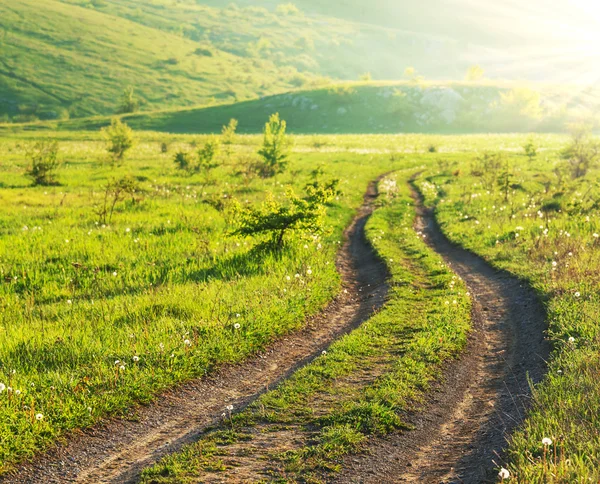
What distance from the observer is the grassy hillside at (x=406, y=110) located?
433ft

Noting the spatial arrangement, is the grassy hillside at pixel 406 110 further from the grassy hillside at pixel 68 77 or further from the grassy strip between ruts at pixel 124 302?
the grassy strip between ruts at pixel 124 302

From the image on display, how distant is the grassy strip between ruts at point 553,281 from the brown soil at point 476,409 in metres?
0.35

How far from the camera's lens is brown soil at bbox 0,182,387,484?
590 centimetres

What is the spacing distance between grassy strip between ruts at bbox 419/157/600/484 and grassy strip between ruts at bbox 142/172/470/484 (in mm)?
1782

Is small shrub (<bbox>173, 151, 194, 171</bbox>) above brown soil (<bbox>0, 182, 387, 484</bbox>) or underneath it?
above

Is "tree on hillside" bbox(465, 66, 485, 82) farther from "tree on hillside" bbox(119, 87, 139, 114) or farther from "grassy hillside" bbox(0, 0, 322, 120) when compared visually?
"tree on hillside" bbox(119, 87, 139, 114)

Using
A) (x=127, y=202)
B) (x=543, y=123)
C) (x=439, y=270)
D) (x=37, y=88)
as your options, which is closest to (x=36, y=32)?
(x=37, y=88)

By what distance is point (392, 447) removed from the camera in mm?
6445

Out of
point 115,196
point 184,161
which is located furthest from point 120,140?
point 115,196

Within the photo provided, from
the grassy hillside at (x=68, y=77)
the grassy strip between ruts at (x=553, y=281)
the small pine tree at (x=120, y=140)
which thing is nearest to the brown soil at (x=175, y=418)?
the grassy strip between ruts at (x=553, y=281)

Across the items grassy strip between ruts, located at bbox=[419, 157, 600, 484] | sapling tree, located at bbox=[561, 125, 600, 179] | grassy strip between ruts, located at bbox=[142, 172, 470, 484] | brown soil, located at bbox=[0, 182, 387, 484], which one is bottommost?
brown soil, located at bbox=[0, 182, 387, 484]

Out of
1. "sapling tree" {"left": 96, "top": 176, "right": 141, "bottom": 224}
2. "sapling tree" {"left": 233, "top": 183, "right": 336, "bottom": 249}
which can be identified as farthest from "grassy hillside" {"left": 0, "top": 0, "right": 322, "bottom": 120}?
"sapling tree" {"left": 233, "top": 183, "right": 336, "bottom": 249}

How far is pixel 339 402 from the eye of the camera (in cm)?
743

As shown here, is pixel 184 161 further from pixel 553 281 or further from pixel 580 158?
pixel 580 158
